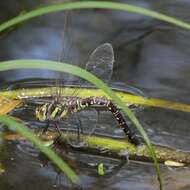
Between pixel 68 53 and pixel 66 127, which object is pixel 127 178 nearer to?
pixel 66 127

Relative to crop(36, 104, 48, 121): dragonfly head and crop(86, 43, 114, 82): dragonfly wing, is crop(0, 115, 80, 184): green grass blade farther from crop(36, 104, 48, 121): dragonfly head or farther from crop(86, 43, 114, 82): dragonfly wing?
crop(86, 43, 114, 82): dragonfly wing

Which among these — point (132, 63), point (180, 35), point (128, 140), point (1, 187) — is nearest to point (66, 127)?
point (128, 140)

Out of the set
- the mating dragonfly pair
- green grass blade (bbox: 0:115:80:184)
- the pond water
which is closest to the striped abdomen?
the mating dragonfly pair

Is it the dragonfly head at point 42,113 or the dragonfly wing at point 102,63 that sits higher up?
the dragonfly wing at point 102,63

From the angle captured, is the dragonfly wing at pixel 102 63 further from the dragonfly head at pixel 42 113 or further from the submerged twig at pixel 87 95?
the dragonfly head at pixel 42 113

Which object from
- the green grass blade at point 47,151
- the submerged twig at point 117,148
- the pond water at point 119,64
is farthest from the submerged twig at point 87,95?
the green grass blade at point 47,151

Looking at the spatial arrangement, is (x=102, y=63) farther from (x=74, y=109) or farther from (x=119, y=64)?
(x=119, y=64)
